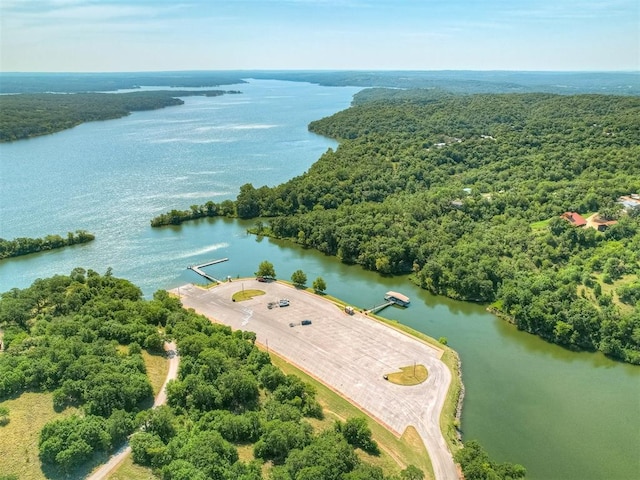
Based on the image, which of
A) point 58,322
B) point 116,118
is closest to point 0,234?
Result: point 58,322

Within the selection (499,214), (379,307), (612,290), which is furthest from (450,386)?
(499,214)

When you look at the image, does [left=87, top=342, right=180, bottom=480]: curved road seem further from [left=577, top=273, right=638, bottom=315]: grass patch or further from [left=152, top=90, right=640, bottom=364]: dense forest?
[left=577, top=273, right=638, bottom=315]: grass patch

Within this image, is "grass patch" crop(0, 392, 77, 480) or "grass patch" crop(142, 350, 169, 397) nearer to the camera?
"grass patch" crop(0, 392, 77, 480)

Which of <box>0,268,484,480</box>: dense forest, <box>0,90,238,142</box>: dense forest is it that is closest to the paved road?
<box>0,268,484,480</box>: dense forest

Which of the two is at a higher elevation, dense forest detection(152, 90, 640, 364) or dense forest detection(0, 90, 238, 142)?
dense forest detection(0, 90, 238, 142)

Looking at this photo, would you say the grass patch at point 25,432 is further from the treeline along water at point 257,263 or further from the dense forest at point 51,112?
the dense forest at point 51,112
